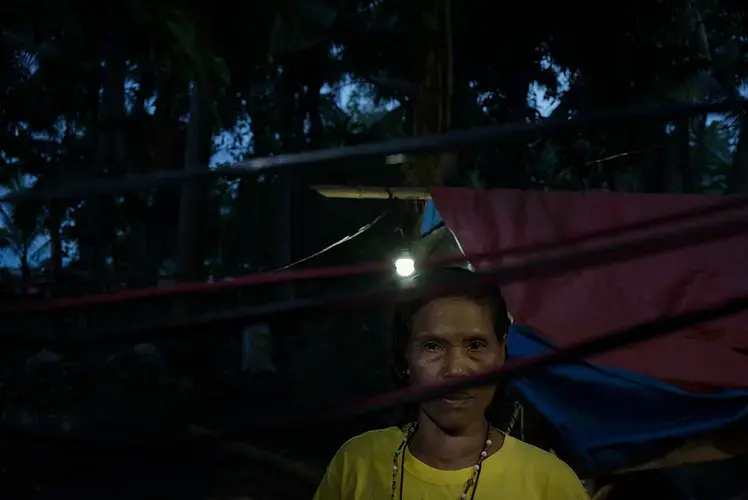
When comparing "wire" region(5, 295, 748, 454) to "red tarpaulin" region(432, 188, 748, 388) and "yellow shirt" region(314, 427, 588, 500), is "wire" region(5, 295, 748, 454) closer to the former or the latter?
"yellow shirt" region(314, 427, 588, 500)

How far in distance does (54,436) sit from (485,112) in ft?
40.4

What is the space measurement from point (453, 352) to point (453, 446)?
20 cm

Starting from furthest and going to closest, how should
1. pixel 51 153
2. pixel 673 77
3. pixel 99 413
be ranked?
pixel 51 153 → pixel 673 77 → pixel 99 413

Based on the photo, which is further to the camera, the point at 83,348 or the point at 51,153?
the point at 51,153

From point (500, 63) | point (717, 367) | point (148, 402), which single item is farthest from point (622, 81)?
point (148, 402)

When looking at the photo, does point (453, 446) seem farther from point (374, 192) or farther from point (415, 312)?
point (374, 192)

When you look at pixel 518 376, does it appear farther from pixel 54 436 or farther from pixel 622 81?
pixel 622 81

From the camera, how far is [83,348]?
96cm

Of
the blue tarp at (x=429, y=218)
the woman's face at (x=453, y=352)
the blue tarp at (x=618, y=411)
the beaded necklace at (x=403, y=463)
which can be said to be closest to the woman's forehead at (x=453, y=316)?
the woman's face at (x=453, y=352)

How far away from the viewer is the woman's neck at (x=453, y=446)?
136 centimetres

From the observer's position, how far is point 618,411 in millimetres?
3389

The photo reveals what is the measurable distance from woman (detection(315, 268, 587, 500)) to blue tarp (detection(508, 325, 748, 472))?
1991 mm

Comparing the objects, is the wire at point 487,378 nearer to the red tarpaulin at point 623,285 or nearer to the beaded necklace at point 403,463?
the beaded necklace at point 403,463

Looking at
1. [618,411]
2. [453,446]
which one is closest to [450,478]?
[453,446]
